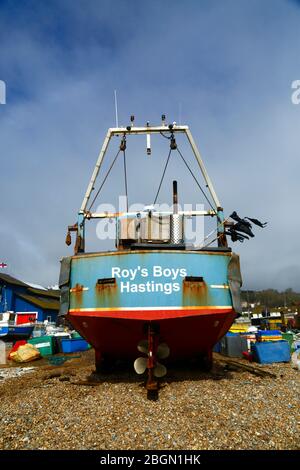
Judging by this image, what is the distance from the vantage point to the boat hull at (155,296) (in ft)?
23.1

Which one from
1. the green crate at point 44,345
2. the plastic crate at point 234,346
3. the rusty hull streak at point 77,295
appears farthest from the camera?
the green crate at point 44,345

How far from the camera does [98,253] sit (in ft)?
25.1

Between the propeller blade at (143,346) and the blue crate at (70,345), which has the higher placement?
the propeller blade at (143,346)

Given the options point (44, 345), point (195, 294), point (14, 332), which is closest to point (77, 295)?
point (195, 294)

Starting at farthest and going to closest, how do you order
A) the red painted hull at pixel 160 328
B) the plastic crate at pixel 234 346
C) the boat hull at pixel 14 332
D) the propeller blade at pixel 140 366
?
the boat hull at pixel 14 332 → the plastic crate at pixel 234 346 → the red painted hull at pixel 160 328 → the propeller blade at pixel 140 366

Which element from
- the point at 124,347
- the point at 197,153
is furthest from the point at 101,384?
the point at 197,153

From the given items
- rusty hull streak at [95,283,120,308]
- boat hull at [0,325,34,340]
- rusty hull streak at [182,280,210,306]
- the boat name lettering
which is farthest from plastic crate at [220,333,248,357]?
boat hull at [0,325,34,340]

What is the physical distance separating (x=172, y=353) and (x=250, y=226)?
378 cm

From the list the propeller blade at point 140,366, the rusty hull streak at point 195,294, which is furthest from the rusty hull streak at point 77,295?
the rusty hull streak at point 195,294

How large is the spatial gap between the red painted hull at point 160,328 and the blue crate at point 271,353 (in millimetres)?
4439

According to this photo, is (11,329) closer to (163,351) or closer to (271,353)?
(271,353)

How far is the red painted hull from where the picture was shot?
23.0ft

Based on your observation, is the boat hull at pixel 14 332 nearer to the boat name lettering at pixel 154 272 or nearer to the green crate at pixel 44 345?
the green crate at pixel 44 345

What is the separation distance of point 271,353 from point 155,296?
22.6ft
